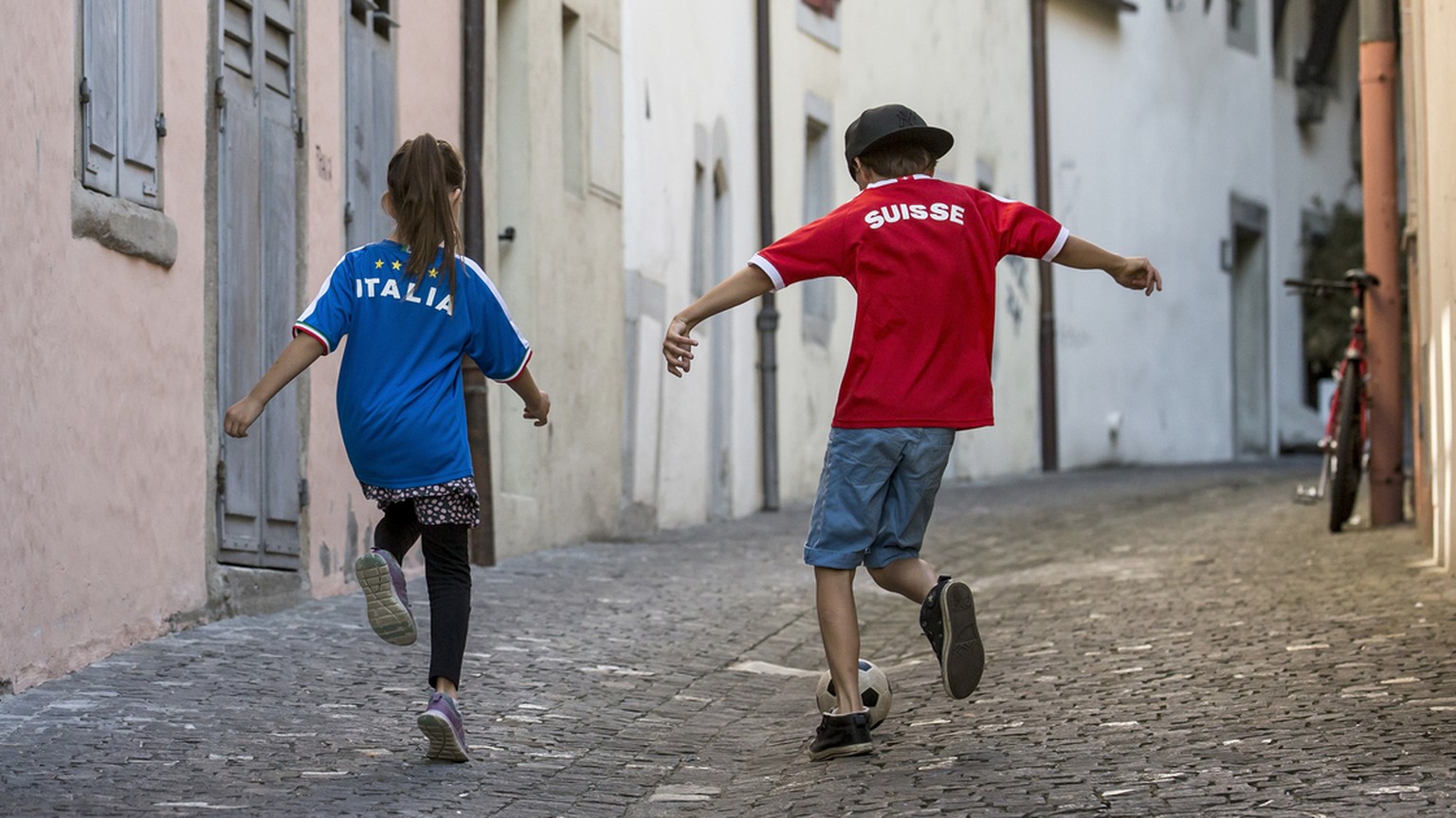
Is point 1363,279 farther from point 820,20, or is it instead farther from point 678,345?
point 678,345

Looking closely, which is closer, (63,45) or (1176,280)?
(63,45)

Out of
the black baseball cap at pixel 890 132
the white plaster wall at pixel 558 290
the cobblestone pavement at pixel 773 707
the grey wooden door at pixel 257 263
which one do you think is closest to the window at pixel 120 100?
the grey wooden door at pixel 257 263

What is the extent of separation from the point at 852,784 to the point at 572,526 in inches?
300

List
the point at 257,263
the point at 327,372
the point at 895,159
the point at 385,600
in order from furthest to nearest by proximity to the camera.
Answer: the point at 327,372, the point at 257,263, the point at 895,159, the point at 385,600

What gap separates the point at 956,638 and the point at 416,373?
1.51 m

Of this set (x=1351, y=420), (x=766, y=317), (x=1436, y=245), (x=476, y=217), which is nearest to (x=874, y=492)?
(x=1436, y=245)

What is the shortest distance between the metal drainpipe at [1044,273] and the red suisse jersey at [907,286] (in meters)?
17.4

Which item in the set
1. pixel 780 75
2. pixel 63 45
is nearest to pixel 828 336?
pixel 780 75

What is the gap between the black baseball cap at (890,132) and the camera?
5605mm

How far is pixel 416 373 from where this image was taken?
218 inches

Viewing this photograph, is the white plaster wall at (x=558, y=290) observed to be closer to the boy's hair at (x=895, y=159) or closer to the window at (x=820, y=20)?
the window at (x=820, y=20)

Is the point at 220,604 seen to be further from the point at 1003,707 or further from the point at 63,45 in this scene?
the point at 1003,707

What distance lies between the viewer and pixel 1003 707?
6246 mm

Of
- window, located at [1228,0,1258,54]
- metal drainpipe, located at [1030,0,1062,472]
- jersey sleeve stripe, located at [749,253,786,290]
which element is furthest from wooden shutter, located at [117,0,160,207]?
window, located at [1228,0,1258,54]
